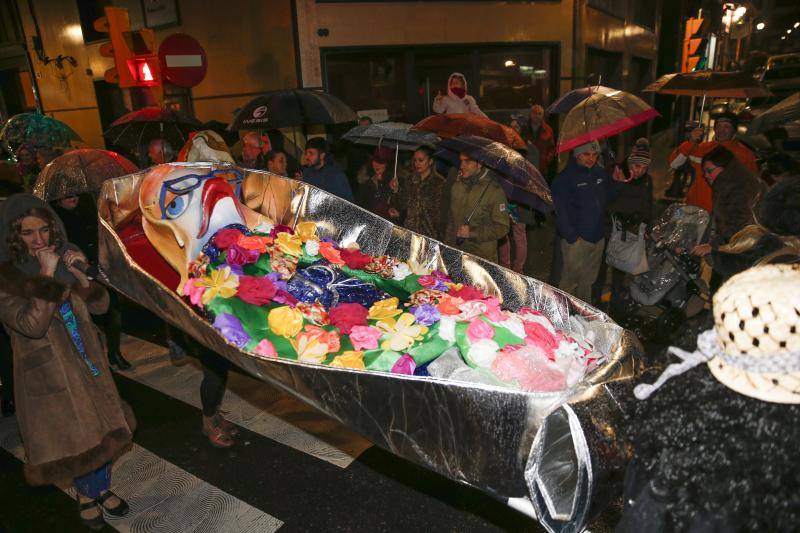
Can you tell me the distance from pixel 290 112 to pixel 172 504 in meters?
4.37

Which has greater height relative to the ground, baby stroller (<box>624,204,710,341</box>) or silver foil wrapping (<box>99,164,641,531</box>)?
silver foil wrapping (<box>99,164,641,531</box>)

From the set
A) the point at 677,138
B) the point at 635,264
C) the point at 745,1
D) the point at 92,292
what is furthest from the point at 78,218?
the point at 677,138

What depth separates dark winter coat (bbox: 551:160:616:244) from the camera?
16.7ft

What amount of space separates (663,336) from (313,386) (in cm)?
398

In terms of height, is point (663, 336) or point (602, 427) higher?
point (602, 427)

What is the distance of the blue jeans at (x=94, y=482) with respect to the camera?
307 centimetres

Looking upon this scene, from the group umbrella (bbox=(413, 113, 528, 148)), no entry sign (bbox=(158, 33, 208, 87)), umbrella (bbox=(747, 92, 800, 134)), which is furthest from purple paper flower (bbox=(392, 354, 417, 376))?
no entry sign (bbox=(158, 33, 208, 87))

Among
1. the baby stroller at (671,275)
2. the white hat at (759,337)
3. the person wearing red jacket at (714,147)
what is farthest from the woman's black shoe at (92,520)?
the person wearing red jacket at (714,147)

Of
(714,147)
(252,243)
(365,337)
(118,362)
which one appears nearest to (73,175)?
(118,362)

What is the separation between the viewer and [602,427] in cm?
183

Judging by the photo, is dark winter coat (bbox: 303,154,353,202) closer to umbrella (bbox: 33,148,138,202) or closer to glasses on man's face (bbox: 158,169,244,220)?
umbrella (bbox: 33,148,138,202)

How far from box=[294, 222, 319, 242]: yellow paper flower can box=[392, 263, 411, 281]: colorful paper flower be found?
60 cm

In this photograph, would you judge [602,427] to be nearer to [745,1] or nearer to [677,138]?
[745,1]

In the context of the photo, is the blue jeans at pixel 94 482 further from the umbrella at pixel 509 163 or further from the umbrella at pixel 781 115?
the umbrella at pixel 781 115
